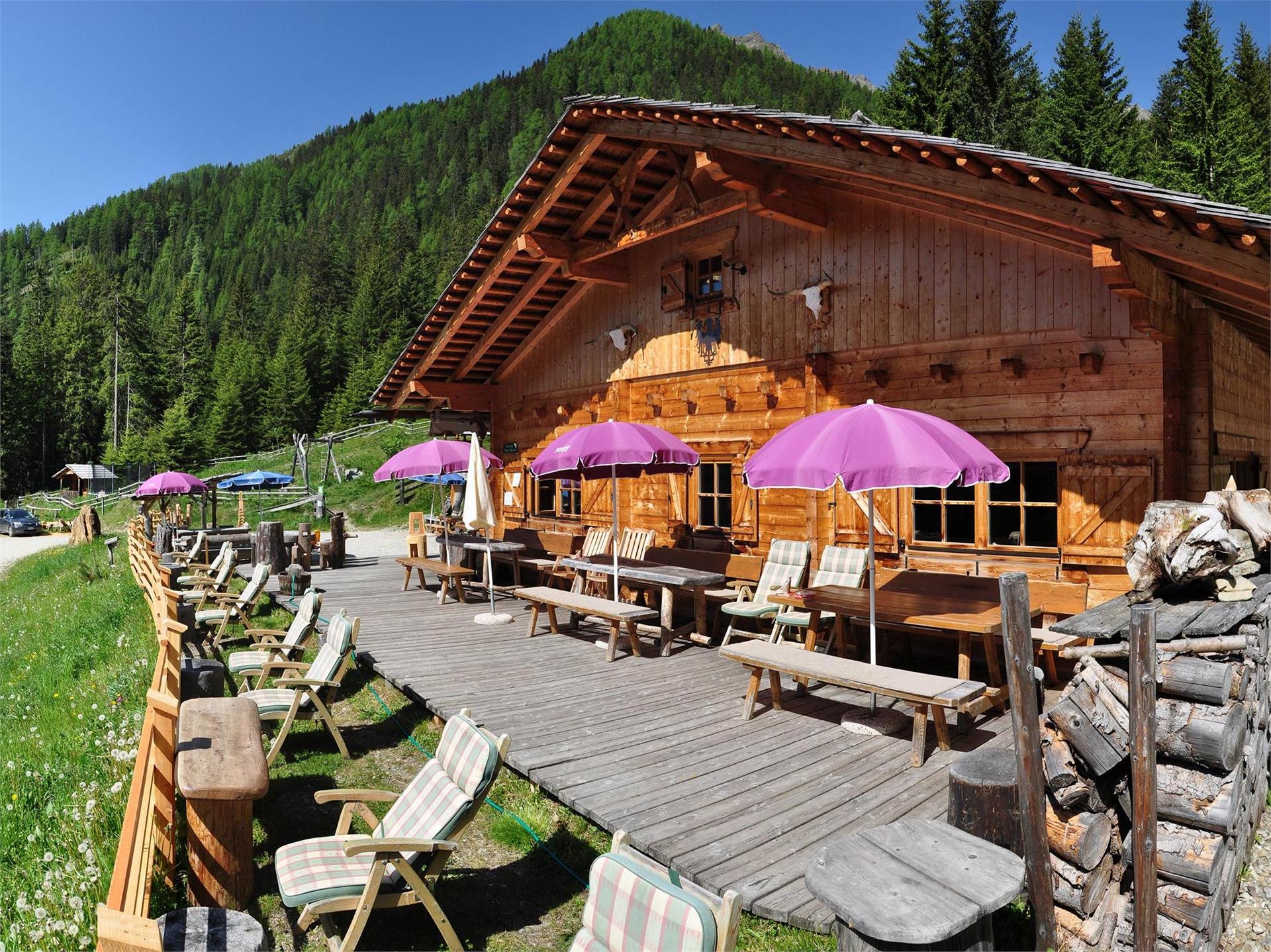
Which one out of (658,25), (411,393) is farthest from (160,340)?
(658,25)

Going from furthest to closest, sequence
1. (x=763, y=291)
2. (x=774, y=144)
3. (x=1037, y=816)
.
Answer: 1. (x=763, y=291)
2. (x=774, y=144)
3. (x=1037, y=816)

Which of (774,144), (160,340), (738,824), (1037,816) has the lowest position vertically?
(738,824)

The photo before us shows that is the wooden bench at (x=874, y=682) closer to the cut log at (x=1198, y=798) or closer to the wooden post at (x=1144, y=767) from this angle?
the cut log at (x=1198, y=798)

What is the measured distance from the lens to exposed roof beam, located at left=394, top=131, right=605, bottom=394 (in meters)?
10.4

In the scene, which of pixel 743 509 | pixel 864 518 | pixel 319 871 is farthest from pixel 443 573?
pixel 319 871

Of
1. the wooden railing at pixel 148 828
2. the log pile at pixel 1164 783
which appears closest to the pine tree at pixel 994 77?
the log pile at pixel 1164 783

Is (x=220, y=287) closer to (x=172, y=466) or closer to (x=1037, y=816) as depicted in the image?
(x=172, y=466)

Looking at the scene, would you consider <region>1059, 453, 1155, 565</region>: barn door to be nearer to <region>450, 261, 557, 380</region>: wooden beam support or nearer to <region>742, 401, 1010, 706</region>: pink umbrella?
<region>742, 401, 1010, 706</region>: pink umbrella

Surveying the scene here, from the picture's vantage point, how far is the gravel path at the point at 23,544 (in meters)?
26.1

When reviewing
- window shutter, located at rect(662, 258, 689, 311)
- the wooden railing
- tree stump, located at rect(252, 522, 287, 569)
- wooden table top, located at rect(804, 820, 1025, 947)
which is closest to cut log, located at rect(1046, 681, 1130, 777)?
wooden table top, located at rect(804, 820, 1025, 947)

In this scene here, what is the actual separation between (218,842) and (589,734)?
8.63 ft

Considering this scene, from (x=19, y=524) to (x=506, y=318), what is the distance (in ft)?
114

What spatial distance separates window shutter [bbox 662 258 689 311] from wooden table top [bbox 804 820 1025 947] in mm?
9065

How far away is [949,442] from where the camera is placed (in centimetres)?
582
